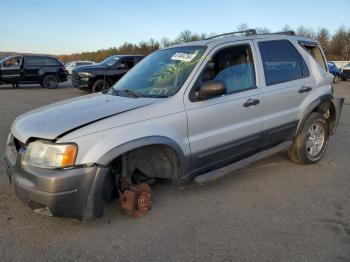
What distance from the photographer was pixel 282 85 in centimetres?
474

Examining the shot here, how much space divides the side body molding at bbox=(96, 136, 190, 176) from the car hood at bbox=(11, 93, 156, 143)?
330 mm

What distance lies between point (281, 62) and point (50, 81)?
55.5ft

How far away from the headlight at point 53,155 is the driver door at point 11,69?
16.8 m

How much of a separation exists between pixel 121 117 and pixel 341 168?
11.9 ft

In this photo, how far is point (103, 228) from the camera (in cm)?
348

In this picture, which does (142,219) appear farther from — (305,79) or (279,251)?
(305,79)

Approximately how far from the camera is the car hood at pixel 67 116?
320cm

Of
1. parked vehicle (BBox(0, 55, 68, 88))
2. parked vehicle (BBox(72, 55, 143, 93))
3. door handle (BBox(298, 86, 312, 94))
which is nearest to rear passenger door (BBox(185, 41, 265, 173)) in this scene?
door handle (BBox(298, 86, 312, 94))

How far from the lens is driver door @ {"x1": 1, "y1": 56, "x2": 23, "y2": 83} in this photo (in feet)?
59.3

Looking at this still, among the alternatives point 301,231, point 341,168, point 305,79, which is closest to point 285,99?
A: point 305,79

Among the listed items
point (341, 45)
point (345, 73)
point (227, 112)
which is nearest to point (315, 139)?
point (227, 112)

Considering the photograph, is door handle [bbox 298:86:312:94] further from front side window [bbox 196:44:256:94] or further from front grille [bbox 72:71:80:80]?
front grille [bbox 72:71:80:80]

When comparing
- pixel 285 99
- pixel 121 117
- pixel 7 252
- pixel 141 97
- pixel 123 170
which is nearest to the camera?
pixel 7 252

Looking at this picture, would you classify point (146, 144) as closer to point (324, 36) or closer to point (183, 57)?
point (183, 57)
